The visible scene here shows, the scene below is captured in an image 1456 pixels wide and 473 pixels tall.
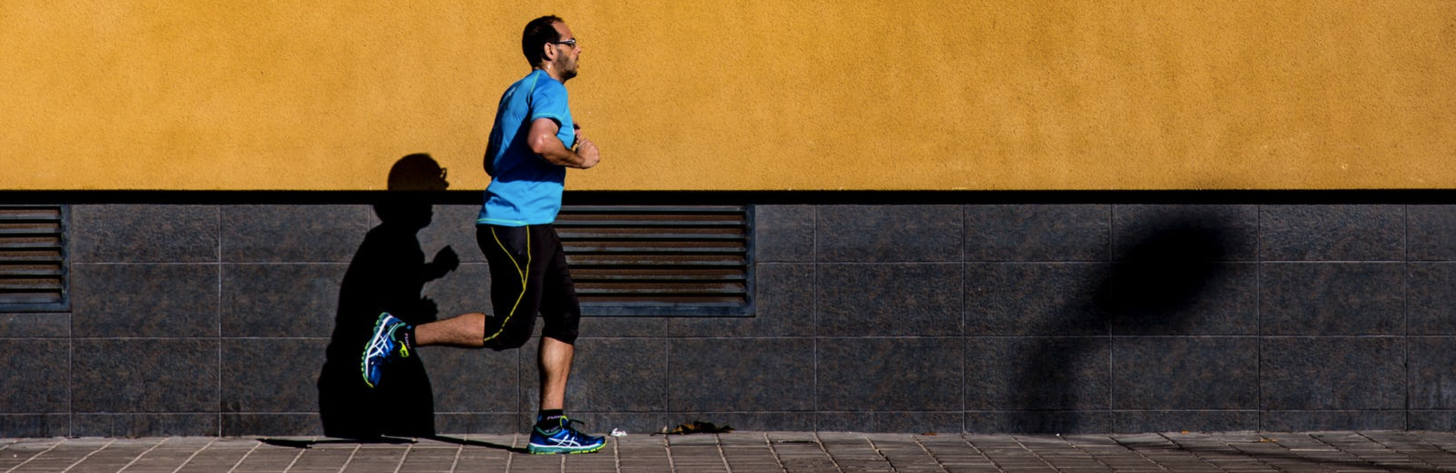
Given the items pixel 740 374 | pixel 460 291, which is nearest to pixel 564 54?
pixel 460 291

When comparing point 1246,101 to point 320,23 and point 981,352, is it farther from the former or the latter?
point 320,23

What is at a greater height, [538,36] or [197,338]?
[538,36]

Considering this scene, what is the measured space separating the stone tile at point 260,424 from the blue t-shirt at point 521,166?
1.34 m

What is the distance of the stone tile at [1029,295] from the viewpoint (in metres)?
6.99

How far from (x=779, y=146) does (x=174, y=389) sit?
272cm

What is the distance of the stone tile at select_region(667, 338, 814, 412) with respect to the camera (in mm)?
6984

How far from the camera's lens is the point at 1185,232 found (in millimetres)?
6996

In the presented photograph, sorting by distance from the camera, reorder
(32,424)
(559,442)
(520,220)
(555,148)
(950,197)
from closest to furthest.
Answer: (555,148), (520,220), (559,442), (32,424), (950,197)

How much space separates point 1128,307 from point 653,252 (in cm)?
203

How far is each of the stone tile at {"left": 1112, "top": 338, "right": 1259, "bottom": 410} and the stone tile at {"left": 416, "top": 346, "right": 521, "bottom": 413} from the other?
8.41 feet

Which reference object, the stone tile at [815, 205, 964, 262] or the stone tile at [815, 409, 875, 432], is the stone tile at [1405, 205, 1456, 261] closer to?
the stone tile at [815, 205, 964, 262]

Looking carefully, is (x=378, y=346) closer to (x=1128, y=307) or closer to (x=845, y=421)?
(x=845, y=421)

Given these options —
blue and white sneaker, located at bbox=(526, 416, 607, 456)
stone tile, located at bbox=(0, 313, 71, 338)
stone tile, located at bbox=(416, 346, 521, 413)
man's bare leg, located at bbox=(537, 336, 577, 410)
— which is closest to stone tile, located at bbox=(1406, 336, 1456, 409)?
blue and white sneaker, located at bbox=(526, 416, 607, 456)

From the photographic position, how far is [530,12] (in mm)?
6824
